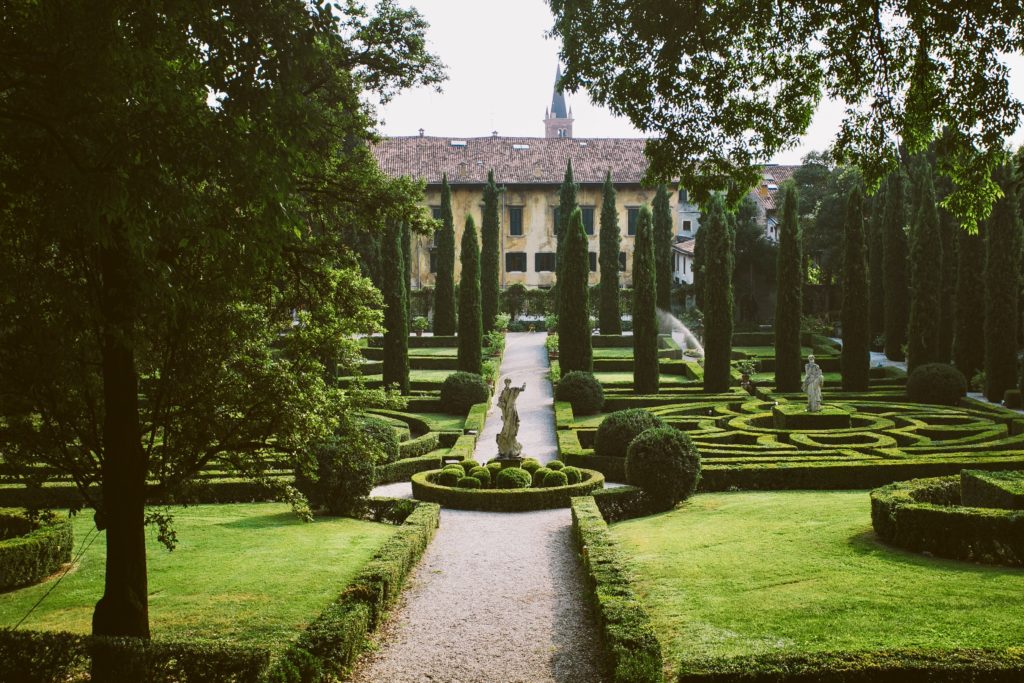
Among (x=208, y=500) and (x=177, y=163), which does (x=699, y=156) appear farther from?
(x=208, y=500)

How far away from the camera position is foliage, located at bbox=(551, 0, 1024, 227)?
922cm

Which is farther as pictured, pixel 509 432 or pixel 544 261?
pixel 544 261

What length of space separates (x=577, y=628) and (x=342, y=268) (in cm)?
523

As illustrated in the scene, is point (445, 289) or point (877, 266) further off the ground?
point (877, 266)

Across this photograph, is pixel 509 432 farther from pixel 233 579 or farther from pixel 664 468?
pixel 233 579

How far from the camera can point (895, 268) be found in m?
37.8

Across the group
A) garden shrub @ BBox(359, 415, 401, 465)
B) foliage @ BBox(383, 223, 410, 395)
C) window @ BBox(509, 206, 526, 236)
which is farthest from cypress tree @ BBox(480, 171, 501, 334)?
garden shrub @ BBox(359, 415, 401, 465)

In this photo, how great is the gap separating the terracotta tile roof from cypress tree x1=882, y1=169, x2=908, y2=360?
21.3m

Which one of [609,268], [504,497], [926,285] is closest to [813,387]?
[504,497]

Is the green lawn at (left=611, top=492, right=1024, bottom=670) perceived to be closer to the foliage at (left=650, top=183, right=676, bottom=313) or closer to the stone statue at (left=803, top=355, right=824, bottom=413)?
the stone statue at (left=803, top=355, right=824, bottom=413)

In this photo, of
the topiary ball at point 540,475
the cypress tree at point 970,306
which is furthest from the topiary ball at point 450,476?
the cypress tree at point 970,306

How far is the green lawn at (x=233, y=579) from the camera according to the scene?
10.1m

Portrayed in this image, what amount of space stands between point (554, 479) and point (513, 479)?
76 centimetres

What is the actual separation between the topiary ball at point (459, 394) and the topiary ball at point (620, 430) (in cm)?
855
